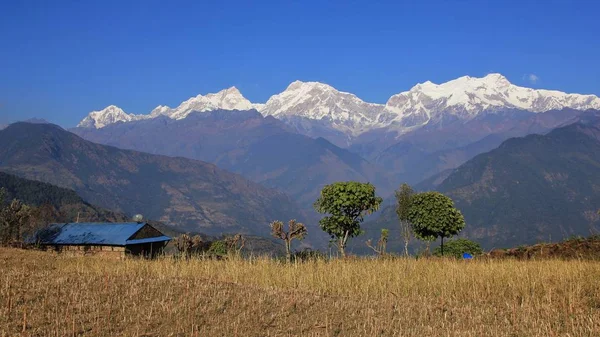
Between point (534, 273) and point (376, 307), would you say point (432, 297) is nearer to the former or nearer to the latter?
point (376, 307)

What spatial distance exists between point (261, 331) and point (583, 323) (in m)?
6.12

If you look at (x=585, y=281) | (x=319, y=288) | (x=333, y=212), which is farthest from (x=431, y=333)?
(x=333, y=212)

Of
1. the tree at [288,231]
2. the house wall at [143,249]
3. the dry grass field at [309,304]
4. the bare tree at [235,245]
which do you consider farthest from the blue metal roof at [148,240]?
the dry grass field at [309,304]

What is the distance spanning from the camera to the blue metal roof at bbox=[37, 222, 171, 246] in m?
41.3

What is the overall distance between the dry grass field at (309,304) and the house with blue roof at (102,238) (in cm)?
2725

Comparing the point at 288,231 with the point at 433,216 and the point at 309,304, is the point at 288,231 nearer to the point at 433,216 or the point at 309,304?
the point at 309,304

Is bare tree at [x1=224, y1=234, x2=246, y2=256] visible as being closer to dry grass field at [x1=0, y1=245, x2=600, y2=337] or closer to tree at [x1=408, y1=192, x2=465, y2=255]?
dry grass field at [x1=0, y1=245, x2=600, y2=337]

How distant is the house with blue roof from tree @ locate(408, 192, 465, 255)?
817 inches

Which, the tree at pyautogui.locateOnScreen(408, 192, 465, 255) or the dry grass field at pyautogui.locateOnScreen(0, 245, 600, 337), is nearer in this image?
the dry grass field at pyautogui.locateOnScreen(0, 245, 600, 337)

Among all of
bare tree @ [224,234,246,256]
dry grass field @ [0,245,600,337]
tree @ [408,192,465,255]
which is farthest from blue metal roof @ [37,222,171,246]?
dry grass field @ [0,245,600,337]

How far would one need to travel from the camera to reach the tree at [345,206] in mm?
29500

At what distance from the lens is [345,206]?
97.9 feet

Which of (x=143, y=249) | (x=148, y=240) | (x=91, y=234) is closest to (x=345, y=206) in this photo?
(x=148, y=240)

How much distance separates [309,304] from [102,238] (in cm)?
3474
